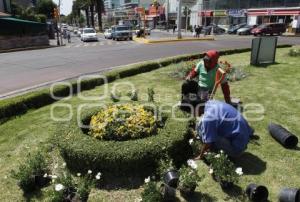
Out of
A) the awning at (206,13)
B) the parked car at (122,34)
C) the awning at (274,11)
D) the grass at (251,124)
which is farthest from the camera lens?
the awning at (206,13)

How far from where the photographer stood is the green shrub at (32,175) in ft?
17.4

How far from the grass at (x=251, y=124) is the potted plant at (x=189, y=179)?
166 mm

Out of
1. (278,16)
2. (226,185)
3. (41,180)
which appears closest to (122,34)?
(278,16)

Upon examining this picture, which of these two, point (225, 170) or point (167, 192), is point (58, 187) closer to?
point (167, 192)

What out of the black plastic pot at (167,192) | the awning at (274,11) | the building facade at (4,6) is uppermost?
the building facade at (4,6)

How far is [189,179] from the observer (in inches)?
198

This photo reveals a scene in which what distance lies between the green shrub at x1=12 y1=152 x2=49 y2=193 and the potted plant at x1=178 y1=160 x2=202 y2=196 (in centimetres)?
216

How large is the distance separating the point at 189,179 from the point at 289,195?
4.43 feet

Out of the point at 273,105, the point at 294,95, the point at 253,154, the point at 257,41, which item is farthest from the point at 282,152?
the point at 257,41

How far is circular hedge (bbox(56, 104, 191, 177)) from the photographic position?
215 inches

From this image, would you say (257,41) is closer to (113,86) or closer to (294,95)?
(294,95)

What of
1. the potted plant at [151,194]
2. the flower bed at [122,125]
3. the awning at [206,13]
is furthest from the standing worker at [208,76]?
the awning at [206,13]

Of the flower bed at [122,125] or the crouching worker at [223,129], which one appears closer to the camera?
the crouching worker at [223,129]

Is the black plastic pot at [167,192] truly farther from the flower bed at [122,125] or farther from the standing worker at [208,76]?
the standing worker at [208,76]
